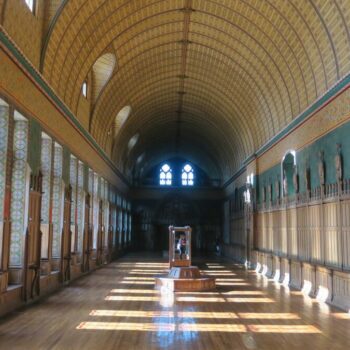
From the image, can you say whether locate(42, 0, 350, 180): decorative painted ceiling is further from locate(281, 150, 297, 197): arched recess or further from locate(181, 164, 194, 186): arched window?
locate(181, 164, 194, 186): arched window

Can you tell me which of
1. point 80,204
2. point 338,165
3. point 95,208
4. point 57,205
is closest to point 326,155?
point 338,165

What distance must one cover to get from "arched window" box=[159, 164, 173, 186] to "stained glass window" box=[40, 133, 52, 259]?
33.2m

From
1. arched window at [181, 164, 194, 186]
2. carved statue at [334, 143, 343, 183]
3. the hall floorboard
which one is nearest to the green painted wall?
carved statue at [334, 143, 343, 183]

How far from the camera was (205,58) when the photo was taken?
24125 millimetres

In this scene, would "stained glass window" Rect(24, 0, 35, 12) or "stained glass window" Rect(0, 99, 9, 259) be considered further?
"stained glass window" Rect(24, 0, 35, 12)

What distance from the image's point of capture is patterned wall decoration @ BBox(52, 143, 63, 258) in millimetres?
16953

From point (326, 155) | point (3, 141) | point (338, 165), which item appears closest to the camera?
point (3, 141)

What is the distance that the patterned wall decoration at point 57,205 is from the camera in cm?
1695

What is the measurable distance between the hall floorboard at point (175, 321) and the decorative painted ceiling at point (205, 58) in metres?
7.23

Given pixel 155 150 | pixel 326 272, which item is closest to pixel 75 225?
pixel 326 272

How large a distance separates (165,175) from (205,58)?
1031 inches

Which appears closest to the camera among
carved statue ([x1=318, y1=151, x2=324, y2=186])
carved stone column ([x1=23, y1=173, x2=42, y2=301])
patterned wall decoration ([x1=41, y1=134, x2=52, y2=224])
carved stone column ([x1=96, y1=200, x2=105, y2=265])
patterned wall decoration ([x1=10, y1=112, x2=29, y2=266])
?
patterned wall decoration ([x1=10, y1=112, x2=29, y2=266])

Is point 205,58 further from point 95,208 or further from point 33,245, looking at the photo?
point 33,245

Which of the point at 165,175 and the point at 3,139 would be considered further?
the point at 165,175
